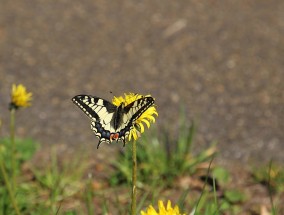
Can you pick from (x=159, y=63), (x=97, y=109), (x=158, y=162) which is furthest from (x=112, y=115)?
(x=159, y=63)

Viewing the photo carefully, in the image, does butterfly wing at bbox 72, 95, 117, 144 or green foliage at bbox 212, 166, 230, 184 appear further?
green foliage at bbox 212, 166, 230, 184

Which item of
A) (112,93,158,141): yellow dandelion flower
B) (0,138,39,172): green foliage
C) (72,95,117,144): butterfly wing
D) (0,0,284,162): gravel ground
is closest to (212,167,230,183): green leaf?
(0,0,284,162): gravel ground

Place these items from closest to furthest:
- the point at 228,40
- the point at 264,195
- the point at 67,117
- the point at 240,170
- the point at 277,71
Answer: the point at 264,195, the point at 240,170, the point at 67,117, the point at 277,71, the point at 228,40

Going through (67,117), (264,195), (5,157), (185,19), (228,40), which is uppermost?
(185,19)

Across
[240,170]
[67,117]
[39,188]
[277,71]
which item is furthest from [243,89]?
[39,188]

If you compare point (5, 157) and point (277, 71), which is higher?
point (277, 71)

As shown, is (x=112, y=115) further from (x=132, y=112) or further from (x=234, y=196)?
(x=234, y=196)

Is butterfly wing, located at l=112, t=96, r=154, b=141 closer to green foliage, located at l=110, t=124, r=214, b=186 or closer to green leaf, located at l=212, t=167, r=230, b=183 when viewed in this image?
green foliage, located at l=110, t=124, r=214, b=186

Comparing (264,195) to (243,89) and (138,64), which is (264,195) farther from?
(138,64)
